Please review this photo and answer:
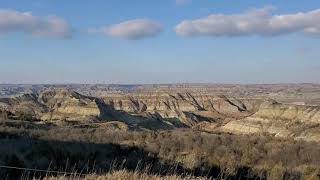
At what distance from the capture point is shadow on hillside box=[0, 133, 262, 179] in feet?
60.5

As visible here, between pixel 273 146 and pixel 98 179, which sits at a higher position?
pixel 98 179

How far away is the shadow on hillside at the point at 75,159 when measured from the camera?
60.5ft

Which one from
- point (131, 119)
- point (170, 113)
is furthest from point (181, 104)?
point (131, 119)

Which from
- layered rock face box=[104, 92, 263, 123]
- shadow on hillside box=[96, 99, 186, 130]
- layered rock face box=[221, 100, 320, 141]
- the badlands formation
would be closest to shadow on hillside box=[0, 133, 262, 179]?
the badlands formation

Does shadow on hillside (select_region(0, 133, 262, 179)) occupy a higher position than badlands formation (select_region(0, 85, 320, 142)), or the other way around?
shadow on hillside (select_region(0, 133, 262, 179))

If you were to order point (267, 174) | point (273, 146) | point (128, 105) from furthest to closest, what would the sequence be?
point (128, 105) → point (273, 146) → point (267, 174)

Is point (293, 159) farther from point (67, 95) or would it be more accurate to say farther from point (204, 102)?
point (204, 102)

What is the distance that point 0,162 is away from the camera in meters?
16.9

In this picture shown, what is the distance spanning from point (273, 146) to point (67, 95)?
8770 cm

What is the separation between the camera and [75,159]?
24.2m

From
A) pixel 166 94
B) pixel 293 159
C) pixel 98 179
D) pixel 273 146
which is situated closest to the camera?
pixel 98 179

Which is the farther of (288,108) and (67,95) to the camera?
(67,95)

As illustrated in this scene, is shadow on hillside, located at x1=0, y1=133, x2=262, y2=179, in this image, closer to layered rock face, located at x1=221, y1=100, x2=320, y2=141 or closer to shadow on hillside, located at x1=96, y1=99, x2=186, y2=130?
layered rock face, located at x1=221, y1=100, x2=320, y2=141

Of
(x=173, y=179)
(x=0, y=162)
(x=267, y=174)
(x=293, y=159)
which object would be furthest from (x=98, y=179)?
(x=293, y=159)
